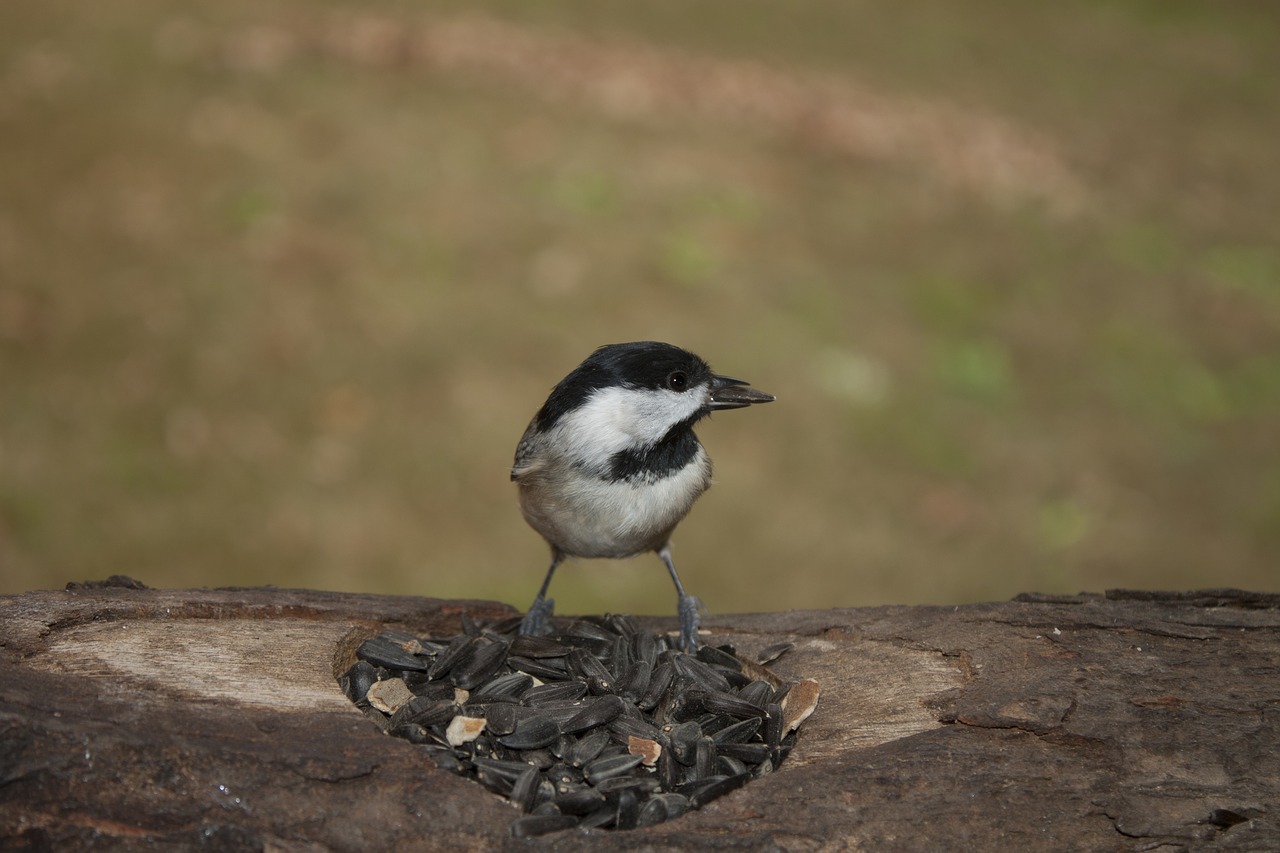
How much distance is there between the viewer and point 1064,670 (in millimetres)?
2578

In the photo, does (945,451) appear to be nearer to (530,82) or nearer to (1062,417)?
(1062,417)

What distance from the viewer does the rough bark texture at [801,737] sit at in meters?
1.95

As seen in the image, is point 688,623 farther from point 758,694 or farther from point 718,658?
point 758,694

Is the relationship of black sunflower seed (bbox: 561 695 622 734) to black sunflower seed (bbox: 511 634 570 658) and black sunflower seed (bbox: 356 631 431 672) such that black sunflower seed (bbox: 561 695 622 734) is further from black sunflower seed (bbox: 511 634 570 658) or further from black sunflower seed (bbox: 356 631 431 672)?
black sunflower seed (bbox: 356 631 431 672)

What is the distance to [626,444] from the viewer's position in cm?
292

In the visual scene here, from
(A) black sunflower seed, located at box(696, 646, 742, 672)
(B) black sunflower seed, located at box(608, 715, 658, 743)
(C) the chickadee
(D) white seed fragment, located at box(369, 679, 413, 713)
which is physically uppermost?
(C) the chickadee

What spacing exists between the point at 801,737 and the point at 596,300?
170 inches

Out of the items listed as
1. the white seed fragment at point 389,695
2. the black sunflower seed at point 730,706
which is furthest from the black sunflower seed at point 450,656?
the black sunflower seed at point 730,706

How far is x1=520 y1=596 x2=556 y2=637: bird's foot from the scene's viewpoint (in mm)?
3158

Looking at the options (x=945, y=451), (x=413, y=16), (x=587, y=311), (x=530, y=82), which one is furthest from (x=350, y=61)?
(x=945, y=451)

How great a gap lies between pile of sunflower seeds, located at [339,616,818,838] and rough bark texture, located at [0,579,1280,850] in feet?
0.35

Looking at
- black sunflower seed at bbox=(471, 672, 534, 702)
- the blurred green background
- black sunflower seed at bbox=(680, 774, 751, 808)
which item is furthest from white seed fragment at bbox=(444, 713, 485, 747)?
the blurred green background

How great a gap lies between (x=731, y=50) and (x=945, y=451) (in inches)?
174

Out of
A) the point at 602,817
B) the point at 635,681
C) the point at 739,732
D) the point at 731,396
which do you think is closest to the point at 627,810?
the point at 602,817
